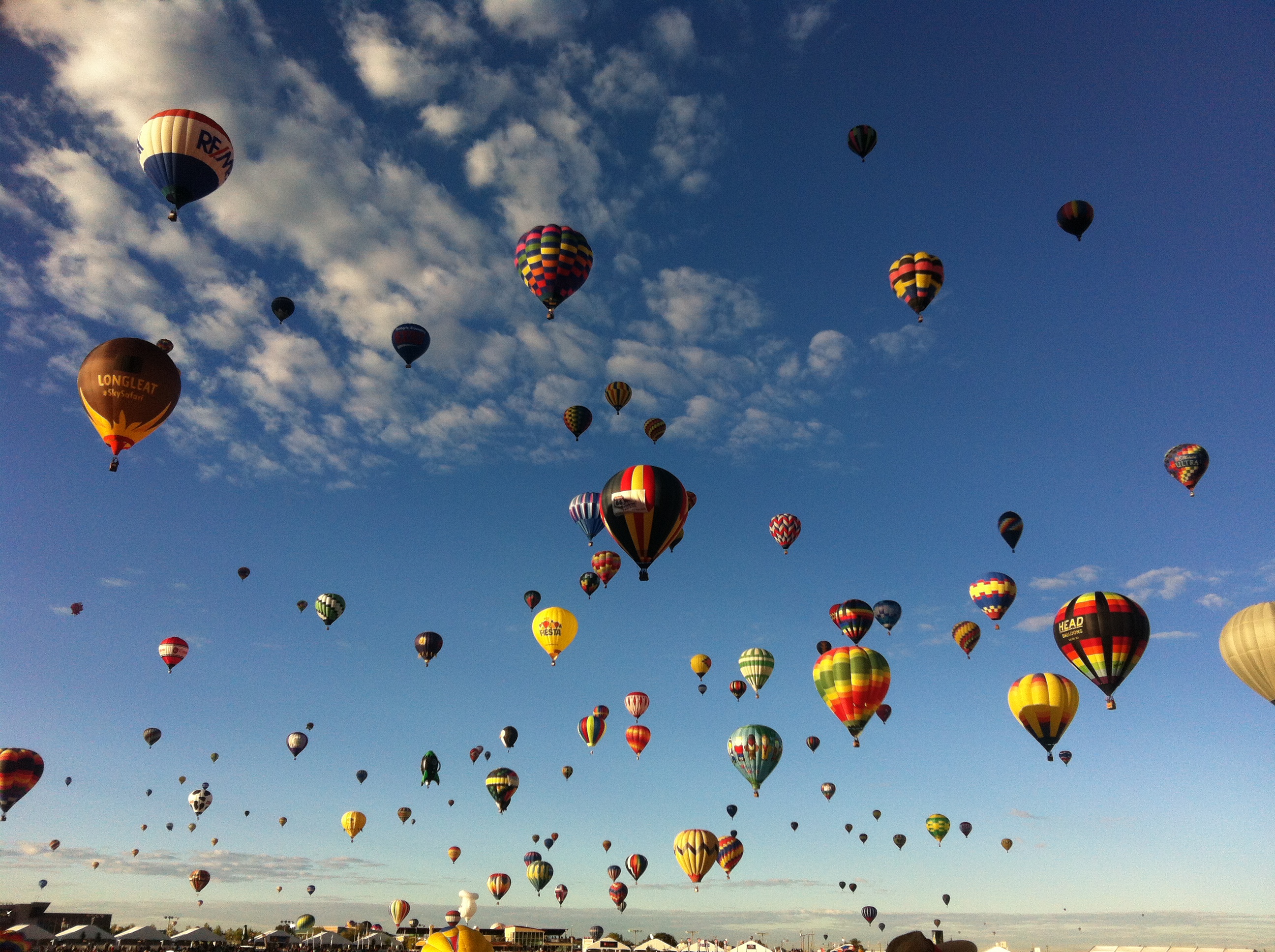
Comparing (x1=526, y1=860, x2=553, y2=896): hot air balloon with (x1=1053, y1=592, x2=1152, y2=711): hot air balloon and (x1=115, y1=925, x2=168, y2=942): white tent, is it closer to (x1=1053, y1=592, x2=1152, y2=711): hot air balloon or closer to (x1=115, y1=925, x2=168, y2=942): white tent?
(x1=115, y1=925, x2=168, y2=942): white tent

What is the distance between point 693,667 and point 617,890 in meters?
23.7

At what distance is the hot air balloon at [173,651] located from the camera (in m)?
48.3

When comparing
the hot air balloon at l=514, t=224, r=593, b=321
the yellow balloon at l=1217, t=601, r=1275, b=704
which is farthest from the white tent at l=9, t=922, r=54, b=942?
the yellow balloon at l=1217, t=601, r=1275, b=704

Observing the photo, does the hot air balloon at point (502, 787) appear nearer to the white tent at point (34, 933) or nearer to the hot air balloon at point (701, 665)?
the hot air balloon at point (701, 665)

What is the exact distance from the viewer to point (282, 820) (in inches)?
3078

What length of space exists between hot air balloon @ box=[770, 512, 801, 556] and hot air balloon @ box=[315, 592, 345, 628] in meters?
30.3

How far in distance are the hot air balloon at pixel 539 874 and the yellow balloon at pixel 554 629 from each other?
31.2m

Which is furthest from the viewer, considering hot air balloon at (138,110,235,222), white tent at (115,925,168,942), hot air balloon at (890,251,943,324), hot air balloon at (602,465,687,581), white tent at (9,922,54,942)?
white tent at (115,925,168,942)

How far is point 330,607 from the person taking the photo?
180ft

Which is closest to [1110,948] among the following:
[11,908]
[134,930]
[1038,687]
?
[1038,687]

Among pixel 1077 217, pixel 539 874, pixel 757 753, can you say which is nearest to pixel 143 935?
pixel 539 874

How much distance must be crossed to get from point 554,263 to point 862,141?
17036 millimetres

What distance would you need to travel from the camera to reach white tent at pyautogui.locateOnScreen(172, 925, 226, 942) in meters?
69.9

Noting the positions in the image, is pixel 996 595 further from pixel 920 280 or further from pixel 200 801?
pixel 200 801
